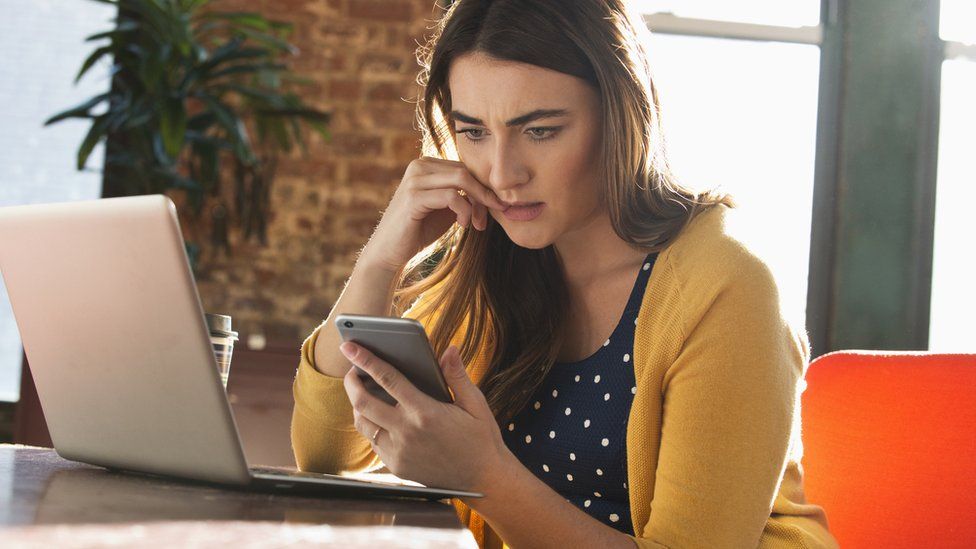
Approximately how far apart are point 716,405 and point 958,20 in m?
2.20

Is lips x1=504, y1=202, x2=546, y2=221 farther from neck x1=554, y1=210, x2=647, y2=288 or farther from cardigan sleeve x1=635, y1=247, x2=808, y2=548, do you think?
cardigan sleeve x1=635, y1=247, x2=808, y2=548

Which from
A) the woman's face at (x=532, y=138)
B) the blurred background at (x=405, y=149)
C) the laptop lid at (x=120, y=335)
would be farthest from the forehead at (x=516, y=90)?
the blurred background at (x=405, y=149)

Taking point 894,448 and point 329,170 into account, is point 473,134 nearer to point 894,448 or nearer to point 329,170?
point 894,448

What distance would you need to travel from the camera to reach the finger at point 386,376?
3.16ft

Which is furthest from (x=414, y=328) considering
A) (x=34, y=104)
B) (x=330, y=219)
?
(x=34, y=104)

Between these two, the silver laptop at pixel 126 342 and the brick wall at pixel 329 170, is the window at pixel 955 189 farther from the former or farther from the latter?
the silver laptop at pixel 126 342

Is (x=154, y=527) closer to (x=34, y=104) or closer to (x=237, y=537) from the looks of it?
(x=237, y=537)

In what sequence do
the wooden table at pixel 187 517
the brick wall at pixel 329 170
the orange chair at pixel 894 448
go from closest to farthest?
the wooden table at pixel 187 517
the orange chair at pixel 894 448
the brick wall at pixel 329 170

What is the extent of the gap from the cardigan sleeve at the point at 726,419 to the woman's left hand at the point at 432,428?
22cm

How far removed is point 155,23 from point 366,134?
2.43 feet

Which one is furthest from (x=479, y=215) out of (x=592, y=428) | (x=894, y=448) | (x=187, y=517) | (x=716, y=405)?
(x=187, y=517)

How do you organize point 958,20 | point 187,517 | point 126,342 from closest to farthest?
point 187,517, point 126,342, point 958,20

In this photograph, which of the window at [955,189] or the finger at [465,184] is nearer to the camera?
the finger at [465,184]

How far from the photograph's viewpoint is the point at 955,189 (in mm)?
2889
